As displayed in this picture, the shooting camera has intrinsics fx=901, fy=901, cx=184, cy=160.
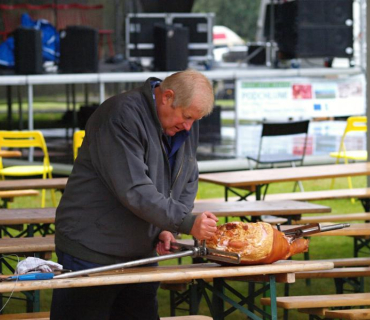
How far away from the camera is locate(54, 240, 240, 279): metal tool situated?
9.73ft

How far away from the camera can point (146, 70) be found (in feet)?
40.8

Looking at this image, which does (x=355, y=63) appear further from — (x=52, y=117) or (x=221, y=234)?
(x=221, y=234)

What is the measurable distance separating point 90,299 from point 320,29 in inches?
403

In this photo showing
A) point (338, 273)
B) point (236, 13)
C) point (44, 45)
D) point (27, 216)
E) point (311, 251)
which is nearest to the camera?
point (338, 273)

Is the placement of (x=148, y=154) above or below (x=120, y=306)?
above

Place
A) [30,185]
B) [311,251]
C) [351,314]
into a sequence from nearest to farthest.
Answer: [351,314], [30,185], [311,251]

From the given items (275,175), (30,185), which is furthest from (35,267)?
(275,175)

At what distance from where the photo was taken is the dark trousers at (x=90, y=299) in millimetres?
3105

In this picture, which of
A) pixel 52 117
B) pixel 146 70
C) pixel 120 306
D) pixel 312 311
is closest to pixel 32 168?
pixel 146 70

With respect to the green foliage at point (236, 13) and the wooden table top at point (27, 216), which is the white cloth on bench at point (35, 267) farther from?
the green foliage at point (236, 13)

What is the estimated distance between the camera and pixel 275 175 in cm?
659

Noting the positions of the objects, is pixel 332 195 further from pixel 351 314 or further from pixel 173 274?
pixel 173 274

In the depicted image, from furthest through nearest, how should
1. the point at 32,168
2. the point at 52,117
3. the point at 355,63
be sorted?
→ the point at 52,117, the point at 355,63, the point at 32,168

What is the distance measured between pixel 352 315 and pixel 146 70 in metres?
8.68
